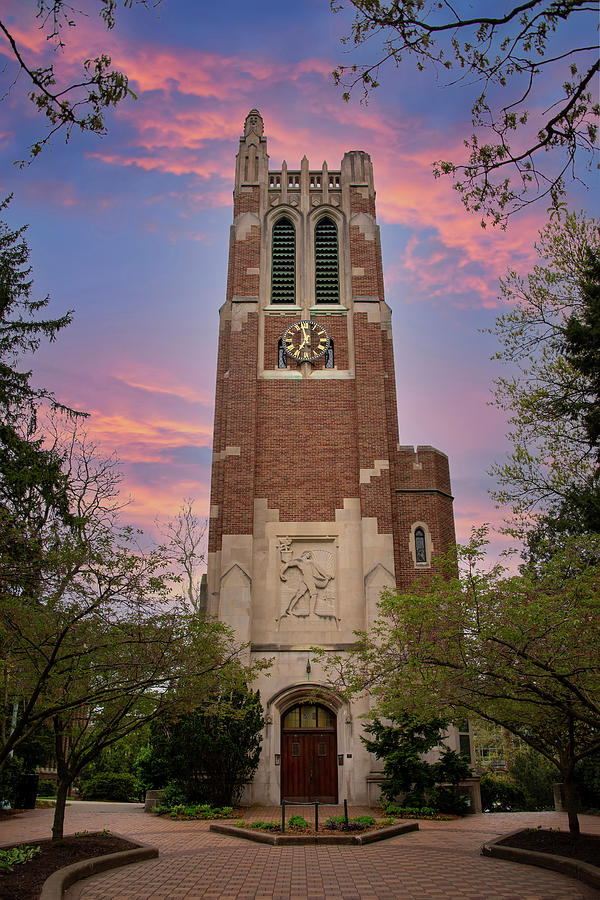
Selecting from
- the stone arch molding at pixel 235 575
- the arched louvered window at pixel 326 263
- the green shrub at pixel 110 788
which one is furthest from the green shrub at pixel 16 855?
the arched louvered window at pixel 326 263

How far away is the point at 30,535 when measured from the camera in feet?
36.5

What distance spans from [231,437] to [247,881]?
52.0 ft

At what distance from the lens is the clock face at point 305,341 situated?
25.9 metres

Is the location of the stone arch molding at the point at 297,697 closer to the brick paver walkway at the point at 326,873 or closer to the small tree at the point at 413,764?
the small tree at the point at 413,764

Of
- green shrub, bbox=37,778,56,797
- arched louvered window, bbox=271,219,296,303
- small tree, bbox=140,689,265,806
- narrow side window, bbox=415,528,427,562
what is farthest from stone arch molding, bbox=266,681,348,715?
arched louvered window, bbox=271,219,296,303

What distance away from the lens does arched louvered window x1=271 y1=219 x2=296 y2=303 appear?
2723cm

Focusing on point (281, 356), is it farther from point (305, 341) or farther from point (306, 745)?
point (306, 745)

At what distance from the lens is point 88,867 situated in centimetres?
999

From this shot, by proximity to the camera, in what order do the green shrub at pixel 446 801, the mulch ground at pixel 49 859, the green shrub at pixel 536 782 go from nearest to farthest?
1. the mulch ground at pixel 49 859
2. the green shrub at pixel 446 801
3. the green shrub at pixel 536 782

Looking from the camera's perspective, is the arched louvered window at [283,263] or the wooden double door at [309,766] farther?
the arched louvered window at [283,263]

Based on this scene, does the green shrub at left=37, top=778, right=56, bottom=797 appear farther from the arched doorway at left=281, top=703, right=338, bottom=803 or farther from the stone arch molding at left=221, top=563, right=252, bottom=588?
the stone arch molding at left=221, top=563, right=252, bottom=588

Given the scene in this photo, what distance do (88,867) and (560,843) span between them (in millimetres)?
7313

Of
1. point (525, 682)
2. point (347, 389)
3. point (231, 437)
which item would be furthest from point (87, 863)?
point (347, 389)

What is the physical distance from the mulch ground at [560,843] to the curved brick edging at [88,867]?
19.1ft
